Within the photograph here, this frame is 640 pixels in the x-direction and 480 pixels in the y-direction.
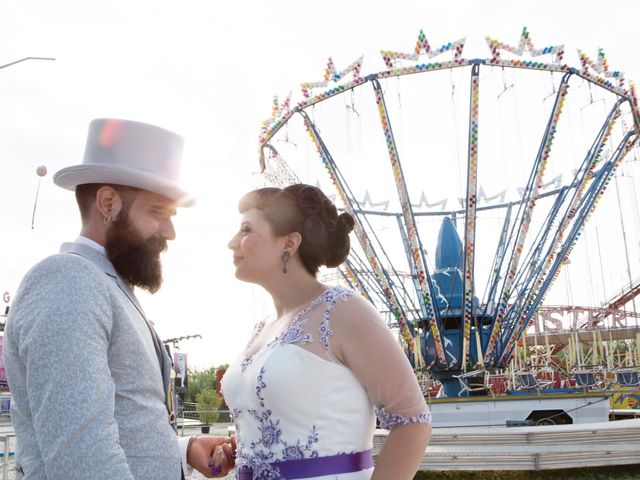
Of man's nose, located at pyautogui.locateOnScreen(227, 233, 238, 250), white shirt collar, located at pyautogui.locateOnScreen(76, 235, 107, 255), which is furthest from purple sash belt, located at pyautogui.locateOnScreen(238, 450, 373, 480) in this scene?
white shirt collar, located at pyautogui.locateOnScreen(76, 235, 107, 255)

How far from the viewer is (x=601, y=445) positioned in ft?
26.2

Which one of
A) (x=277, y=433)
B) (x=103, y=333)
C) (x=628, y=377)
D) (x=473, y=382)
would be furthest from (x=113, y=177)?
(x=628, y=377)

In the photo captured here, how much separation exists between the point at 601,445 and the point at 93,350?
805 cm

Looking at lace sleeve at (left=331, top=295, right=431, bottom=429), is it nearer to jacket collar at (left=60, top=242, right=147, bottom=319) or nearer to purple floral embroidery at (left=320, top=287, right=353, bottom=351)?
purple floral embroidery at (left=320, top=287, right=353, bottom=351)

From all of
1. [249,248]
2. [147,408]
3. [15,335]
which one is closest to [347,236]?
[249,248]

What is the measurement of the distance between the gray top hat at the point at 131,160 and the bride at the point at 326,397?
52cm

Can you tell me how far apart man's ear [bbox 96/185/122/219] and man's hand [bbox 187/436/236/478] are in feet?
3.47

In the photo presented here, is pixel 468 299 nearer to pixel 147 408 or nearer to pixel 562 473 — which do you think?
pixel 562 473

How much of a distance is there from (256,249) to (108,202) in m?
0.68

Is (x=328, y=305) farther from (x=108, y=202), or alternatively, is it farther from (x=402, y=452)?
(x=108, y=202)

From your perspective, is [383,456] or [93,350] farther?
[383,456]

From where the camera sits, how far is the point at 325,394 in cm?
211

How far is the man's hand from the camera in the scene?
96.0 inches

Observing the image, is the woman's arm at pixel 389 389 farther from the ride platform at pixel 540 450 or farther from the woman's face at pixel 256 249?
the ride platform at pixel 540 450
